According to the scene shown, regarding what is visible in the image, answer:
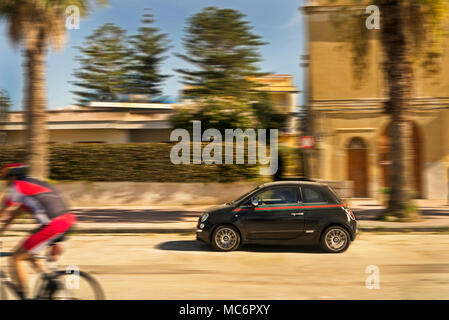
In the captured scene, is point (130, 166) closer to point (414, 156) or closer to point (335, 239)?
point (335, 239)

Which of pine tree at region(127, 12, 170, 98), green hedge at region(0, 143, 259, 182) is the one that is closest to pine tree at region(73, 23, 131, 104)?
pine tree at region(127, 12, 170, 98)

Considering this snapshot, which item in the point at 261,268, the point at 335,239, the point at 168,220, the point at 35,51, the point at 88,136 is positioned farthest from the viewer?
the point at 88,136

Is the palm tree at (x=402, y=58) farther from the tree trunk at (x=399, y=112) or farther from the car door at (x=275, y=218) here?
the car door at (x=275, y=218)

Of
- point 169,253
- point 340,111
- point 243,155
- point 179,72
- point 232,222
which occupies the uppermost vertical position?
point 179,72

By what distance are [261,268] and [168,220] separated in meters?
6.19

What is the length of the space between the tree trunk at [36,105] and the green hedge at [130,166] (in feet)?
11.6

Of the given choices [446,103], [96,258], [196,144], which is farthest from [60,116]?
[446,103]

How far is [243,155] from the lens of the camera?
656 inches

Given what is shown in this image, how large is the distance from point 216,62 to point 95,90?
20.0m

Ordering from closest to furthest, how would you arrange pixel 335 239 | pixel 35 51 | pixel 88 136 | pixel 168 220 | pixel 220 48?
1. pixel 335 239
2. pixel 168 220
3. pixel 35 51
4. pixel 88 136
5. pixel 220 48

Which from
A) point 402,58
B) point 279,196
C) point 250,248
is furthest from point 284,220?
point 402,58

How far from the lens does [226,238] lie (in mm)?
8758

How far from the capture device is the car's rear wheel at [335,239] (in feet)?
28.1
